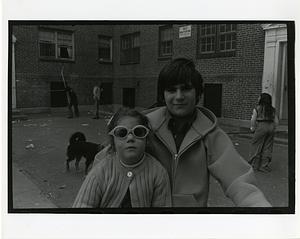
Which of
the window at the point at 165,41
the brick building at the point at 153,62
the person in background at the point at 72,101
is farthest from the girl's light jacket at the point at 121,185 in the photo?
the window at the point at 165,41

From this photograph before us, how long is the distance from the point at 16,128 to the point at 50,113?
0.39 m

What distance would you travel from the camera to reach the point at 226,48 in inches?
144

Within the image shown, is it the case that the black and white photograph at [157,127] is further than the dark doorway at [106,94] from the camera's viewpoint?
No

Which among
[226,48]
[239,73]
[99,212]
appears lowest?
[99,212]

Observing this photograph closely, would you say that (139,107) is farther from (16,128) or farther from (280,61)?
(280,61)

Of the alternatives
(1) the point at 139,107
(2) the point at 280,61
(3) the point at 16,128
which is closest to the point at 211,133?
(1) the point at 139,107

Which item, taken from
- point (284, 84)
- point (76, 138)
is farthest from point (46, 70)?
point (284, 84)

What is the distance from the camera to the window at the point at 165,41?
362cm

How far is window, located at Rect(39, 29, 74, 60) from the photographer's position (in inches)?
143

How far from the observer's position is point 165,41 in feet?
12.1

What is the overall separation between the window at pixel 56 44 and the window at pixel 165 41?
3.17 feet

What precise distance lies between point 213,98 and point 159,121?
0.63 m

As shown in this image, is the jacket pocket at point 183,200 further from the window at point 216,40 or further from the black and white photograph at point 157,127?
the window at point 216,40

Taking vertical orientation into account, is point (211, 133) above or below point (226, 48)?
below
